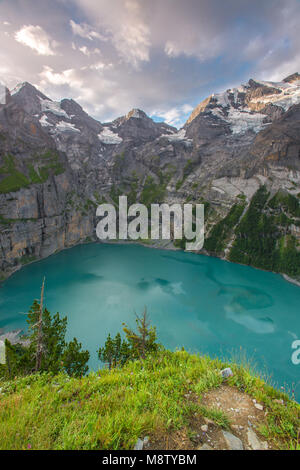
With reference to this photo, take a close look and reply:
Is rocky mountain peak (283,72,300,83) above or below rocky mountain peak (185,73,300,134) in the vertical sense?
above

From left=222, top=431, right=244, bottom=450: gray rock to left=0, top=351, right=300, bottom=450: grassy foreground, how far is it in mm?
249

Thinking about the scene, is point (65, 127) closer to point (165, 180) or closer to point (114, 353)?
point (165, 180)

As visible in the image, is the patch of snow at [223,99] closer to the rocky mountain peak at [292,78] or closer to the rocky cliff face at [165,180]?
the rocky cliff face at [165,180]

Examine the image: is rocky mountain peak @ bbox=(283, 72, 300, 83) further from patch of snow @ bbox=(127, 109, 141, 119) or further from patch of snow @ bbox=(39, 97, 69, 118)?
patch of snow @ bbox=(39, 97, 69, 118)

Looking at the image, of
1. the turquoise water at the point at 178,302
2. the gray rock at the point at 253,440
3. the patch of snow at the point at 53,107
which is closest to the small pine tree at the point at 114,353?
the turquoise water at the point at 178,302

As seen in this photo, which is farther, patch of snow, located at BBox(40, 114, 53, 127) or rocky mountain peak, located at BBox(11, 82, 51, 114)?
rocky mountain peak, located at BBox(11, 82, 51, 114)

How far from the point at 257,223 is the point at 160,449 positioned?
8225cm

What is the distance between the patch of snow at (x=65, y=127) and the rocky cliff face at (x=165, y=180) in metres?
→ 7.81

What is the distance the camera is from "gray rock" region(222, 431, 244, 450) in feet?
10.1

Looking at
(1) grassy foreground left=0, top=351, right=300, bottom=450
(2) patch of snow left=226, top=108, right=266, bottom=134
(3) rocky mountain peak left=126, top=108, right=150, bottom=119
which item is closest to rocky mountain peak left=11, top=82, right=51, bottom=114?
(3) rocky mountain peak left=126, top=108, right=150, bottom=119

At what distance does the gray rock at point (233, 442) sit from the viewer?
10.1ft

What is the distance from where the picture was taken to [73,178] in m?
99.6

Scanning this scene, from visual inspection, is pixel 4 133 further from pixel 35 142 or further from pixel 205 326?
pixel 205 326
